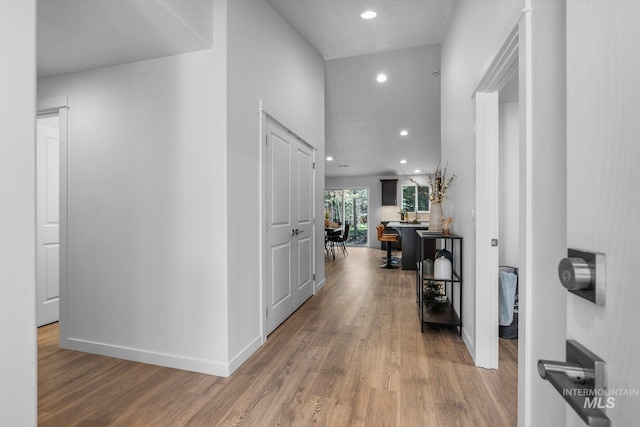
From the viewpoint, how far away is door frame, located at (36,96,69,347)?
261 centimetres

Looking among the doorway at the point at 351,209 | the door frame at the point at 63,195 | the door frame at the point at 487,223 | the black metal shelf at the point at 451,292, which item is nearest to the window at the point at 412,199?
the doorway at the point at 351,209

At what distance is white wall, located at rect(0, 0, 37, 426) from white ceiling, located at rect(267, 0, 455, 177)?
241 cm

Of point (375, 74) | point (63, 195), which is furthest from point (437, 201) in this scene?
point (63, 195)

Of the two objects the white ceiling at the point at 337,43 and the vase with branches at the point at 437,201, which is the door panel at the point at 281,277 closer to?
the vase with branches at the point at 437,201

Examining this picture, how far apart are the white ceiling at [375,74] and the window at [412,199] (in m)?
0.65

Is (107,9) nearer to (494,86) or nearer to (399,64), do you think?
(494,86)

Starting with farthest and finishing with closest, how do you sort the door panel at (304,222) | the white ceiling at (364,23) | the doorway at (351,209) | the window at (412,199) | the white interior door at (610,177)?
the doorway at (351,209)
the window at (412,199)
the door panel at (304,222)
the white ceiling at (364,23)
the white interior door at (610,177)

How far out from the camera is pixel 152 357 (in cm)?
236

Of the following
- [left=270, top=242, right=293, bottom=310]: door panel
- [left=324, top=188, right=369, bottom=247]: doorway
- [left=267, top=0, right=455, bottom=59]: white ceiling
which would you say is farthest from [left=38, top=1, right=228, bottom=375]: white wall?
[left=324, top=188, right=369, bottom=247]: doorway

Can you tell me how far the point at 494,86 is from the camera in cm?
212

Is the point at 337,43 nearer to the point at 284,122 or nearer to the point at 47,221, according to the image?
the point at 284,122

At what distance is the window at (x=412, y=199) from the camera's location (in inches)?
415

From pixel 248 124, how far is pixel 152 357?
192 centimetres

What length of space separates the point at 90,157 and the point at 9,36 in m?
1.69
